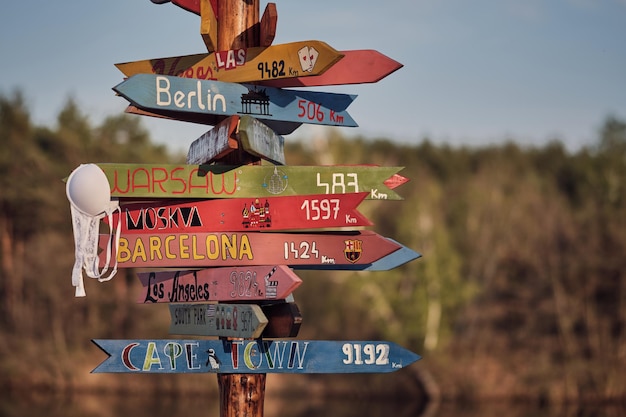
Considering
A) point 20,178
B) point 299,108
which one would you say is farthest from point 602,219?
point 299,108

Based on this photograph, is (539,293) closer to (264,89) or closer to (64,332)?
(64,332)

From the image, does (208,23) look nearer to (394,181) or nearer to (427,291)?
(394,181)

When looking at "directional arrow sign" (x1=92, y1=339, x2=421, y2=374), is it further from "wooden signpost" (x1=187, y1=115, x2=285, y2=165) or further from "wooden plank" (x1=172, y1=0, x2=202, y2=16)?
"wooden plank" (x1=172, y1=0, x2=202, y2=16)

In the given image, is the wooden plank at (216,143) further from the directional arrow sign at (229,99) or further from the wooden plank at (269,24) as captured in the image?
the wooden plank at (269,24)

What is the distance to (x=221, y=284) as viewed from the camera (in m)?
6.21

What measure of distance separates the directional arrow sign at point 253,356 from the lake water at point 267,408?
22197 mm

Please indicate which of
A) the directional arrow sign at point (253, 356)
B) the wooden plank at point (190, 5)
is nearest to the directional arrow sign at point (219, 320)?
the directional arrow sign at point (253, 356)

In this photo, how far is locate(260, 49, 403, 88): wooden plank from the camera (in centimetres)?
632

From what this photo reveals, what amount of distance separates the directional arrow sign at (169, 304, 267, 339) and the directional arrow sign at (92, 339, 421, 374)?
115 millimetres

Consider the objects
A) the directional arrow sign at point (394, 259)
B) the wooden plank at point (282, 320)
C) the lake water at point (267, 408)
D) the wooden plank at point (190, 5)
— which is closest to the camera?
the wooden plank at point (282, 320)

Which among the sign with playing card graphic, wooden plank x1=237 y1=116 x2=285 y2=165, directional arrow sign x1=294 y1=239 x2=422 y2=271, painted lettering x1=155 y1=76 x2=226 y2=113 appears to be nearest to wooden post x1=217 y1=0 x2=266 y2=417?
wooden plank x1=237 y1=116 x2=285 y2=165

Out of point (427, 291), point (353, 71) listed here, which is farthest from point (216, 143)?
point (427, 291)

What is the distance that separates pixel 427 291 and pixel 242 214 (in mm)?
30439

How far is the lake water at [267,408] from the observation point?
2909 centimetres
